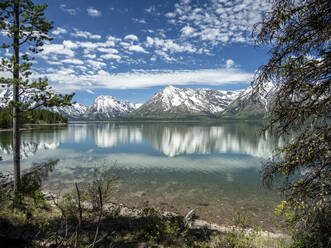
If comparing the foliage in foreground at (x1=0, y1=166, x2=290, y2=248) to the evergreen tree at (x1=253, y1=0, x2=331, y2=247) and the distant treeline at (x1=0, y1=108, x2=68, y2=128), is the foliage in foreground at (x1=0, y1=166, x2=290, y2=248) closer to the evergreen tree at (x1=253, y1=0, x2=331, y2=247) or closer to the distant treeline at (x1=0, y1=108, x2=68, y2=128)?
the evergreen tree at (x1=253, y1=0, x2=331, y2=247)

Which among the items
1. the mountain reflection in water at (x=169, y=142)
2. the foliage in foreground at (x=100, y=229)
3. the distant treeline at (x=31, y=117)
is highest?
the distant treeline at (x=31, y=117)

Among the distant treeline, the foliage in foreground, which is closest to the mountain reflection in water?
the distant treeline

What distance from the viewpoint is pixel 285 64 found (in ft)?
21.2

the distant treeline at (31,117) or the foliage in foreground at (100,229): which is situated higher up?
the distant treeline at (31,117)

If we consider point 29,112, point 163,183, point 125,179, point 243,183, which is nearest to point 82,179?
point 125,179

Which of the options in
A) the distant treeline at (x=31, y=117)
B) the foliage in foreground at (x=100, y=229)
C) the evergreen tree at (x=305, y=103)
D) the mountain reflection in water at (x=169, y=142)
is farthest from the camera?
the mountain reflection in water at (x=169, y=142)

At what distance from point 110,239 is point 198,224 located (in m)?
7.51

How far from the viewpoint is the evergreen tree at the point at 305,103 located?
586 cm

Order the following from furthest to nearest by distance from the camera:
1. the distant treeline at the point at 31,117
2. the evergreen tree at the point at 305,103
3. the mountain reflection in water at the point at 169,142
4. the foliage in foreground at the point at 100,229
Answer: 1. the mountain reflection in water at the point at 169,142
2. the distant treeline at the point at 31,117
3. the foliage in foreground at the point at 100,229
4. the evergreen tree at the point at 305,103

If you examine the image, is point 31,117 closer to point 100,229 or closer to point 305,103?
point 100,229

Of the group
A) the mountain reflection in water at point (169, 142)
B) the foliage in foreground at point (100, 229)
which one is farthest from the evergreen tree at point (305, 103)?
the mountain reflection in water at point (169, 142)

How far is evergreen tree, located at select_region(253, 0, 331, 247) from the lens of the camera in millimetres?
5858

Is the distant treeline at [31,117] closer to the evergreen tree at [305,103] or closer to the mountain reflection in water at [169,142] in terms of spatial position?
the mountain reflection in water at [169,142]

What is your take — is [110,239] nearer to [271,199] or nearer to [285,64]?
[285,64]
